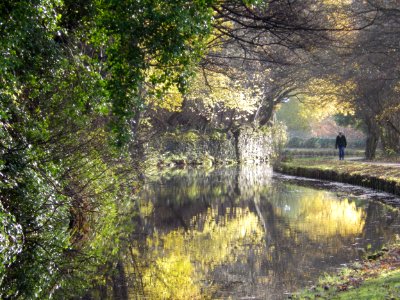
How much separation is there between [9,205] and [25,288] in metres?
1.51

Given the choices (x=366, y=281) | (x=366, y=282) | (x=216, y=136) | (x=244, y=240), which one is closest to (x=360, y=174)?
(x=244, y=240)

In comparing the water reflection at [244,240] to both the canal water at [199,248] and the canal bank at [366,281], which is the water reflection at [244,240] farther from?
the canal bank at [366,281]

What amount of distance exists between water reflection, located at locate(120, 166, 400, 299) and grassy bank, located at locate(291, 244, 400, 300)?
62cm

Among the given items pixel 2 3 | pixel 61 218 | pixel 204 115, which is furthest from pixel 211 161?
pixel 2 3

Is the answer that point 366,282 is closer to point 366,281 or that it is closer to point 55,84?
point 366,281

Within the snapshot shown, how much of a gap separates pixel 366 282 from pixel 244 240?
6.67 m

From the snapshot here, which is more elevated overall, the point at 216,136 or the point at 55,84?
the point at 55,84

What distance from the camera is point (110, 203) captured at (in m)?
17.1

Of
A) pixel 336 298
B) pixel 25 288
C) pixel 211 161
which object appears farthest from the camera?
pixel 211 161

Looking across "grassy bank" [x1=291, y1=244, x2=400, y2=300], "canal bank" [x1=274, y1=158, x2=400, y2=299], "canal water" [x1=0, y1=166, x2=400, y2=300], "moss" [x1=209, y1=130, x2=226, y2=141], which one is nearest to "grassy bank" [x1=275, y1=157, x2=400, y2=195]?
"canal water" [x1=0, y1=166, x2=400, y2=300]

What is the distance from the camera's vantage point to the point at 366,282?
9.21 meters

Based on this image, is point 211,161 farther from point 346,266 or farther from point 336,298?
point 336,298

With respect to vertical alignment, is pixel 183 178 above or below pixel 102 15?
below

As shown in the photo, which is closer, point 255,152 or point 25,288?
point 25,288
